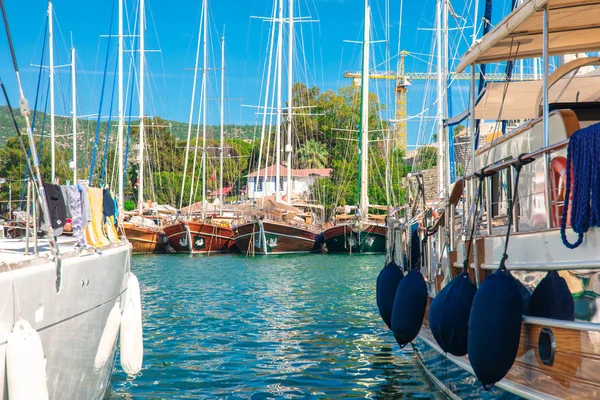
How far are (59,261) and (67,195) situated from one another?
1.89m

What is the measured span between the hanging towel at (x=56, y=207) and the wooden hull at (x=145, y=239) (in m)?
36.0

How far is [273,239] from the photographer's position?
1630 inches

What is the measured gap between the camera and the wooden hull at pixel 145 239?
4272 centimetres

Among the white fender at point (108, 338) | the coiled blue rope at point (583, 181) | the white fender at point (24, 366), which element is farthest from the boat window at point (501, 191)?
the white fender at point (24, 366)

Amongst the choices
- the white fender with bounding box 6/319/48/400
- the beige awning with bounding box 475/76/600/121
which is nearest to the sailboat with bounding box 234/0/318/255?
the beige awning with bounding box 475/76/600/121

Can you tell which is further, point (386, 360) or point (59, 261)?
point (386, 360)

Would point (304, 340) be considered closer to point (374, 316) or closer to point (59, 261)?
point (374, 316)

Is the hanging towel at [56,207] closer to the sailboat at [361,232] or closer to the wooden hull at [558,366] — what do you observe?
the wooden hull at [558,366]

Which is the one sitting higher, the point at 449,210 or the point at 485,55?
the point at 485,55

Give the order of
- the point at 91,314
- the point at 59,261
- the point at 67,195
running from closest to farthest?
the point at 59,261, the point at 91,314, the point at 67,195

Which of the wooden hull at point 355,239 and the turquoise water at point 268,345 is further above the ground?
the wooden hull at point 355,239

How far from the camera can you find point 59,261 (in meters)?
5.55

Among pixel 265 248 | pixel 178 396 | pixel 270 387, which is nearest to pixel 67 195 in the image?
pixel 178 396

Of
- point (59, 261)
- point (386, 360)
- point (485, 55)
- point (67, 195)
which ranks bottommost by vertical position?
point (386, 360)
